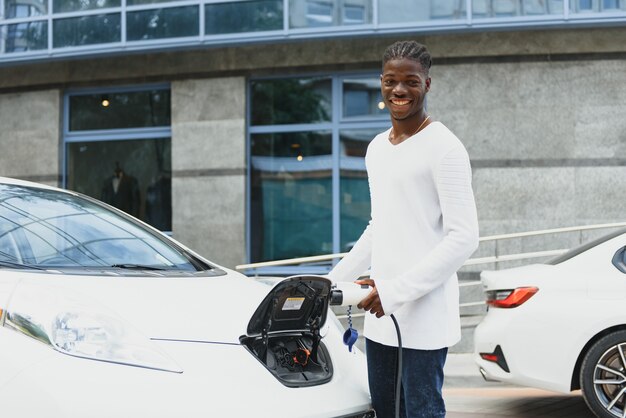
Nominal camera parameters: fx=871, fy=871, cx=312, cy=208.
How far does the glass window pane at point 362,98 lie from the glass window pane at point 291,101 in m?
0.25

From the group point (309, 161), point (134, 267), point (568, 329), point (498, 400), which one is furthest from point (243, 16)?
point (134, 267)

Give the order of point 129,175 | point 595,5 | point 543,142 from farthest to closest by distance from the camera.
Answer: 1. point 129,175
2. point 543,142
3. point 595,5

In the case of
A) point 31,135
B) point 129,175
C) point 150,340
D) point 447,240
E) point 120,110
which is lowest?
point 150,340

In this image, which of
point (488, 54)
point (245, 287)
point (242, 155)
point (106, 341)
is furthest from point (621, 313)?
point (242, 155)

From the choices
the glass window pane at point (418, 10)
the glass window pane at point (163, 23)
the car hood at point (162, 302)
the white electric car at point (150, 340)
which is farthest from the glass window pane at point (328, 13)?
the car hood at point (162, 302)

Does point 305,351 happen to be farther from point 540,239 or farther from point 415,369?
point 540,239

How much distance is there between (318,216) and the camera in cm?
1184

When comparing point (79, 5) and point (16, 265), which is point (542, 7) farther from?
point (16, 265)

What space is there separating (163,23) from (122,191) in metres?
2.66

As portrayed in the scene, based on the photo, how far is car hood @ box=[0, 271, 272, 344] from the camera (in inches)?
120

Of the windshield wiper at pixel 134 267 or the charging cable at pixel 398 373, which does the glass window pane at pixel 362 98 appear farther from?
the charging cable at pixel 398 373

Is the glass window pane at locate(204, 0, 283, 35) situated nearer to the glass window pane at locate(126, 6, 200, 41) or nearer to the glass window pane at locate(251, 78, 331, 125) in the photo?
the glass window pane at locate(126, 6, 200, 41)

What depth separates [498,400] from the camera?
6930mm

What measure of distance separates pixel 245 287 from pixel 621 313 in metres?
3.23
